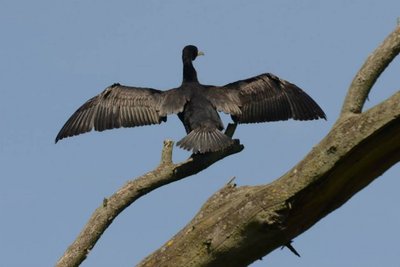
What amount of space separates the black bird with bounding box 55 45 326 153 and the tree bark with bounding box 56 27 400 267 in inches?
188

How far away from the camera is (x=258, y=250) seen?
5008mm

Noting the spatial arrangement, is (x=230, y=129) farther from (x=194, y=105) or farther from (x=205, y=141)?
(x=194, y=105)

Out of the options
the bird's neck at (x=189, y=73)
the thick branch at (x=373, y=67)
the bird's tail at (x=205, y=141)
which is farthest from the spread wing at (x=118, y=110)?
the thick branch at (x=373, y=67)

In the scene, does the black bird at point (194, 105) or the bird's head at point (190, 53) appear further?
the bird's head at point (190, 53)

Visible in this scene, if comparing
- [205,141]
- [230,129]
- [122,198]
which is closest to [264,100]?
[230,129]

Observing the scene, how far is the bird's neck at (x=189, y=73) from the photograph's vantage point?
11.6 meters

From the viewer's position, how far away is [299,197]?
4902 mm

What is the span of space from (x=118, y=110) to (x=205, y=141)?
7.63 ft

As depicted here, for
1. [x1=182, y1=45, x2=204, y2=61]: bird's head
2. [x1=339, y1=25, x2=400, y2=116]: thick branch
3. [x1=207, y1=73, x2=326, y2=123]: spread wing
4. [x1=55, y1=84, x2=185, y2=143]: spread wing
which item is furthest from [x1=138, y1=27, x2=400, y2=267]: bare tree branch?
[x1=182, y1=45, x2=204, y2=61]: bird's head

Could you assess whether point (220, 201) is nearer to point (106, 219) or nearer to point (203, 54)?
point (106, 219)

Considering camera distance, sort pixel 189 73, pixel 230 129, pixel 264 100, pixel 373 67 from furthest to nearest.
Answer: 1. pixel 189 73
2. pixel 264 100
3. pixel 230 129
4. pixel 373 67

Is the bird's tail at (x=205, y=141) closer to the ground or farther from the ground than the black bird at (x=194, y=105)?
closer to the ground

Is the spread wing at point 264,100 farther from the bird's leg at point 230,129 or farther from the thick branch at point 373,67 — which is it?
the thick branch at point 373,67

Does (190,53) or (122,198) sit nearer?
(122,198)
